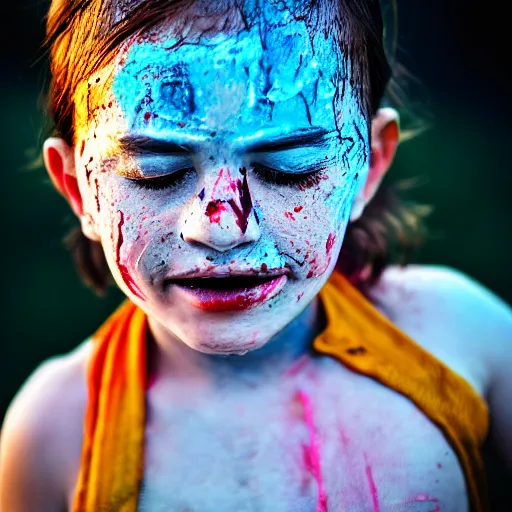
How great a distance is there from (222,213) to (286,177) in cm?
10

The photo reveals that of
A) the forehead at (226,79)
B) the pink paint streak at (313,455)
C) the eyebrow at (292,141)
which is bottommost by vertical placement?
the pink paint streak at (313,455)

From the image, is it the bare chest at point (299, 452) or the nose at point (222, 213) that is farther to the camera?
the bare chest at point (299, 452)

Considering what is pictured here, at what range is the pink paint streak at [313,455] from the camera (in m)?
0.92

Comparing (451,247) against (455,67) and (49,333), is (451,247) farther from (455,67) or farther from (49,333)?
(49,333)

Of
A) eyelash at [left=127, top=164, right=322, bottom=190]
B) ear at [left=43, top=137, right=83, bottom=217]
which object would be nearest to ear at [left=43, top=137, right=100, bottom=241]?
ear at [left=43, top=137, right=83, bottom=217]

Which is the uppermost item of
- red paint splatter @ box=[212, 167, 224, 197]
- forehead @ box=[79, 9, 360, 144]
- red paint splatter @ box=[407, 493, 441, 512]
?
forehead @ box=[79, 9, 360, 144]

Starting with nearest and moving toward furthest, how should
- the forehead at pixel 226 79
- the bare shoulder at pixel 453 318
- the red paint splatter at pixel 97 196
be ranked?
the forehead at pixel 226 79 < the red paint splatter at pixel 97 196 < the bare shoulder at pixel 453 318

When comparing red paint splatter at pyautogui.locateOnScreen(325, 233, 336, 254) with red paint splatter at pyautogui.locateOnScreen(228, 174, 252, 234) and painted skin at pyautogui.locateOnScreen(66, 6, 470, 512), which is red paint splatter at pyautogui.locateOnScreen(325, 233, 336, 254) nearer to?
painted skin at pyautogui.locateOnScreen(66, 6, 470, 512)

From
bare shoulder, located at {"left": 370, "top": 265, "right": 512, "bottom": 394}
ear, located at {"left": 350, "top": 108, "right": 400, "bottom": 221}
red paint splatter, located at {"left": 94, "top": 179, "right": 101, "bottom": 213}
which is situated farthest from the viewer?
bare shoulder, located at {"left": 370, "top": 265, "right": 512, "bottom": 394}

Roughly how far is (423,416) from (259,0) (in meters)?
0.63

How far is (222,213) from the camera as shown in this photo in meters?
0.76

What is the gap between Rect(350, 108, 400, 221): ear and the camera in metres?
0.97

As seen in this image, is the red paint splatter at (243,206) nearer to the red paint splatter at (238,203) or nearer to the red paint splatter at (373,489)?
the red paint splatter at (238,203)

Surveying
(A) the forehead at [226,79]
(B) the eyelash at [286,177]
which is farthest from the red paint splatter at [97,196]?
(B) the eyelash at [286,177]
